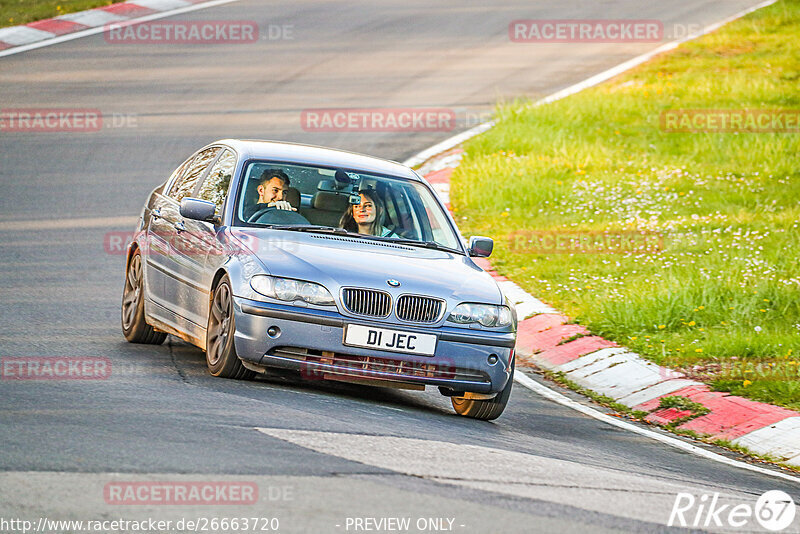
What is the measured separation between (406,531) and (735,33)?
24.1 metres

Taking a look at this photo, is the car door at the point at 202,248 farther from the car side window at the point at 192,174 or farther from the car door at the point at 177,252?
the car side window at the point at 192,174

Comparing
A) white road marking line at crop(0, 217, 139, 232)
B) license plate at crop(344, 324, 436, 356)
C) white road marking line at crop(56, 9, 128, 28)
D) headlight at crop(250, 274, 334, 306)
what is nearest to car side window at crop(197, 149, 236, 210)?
headlight at crop(250, 274, 334, 306)

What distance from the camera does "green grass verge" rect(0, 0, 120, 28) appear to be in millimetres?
25203

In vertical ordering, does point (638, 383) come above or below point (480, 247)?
below

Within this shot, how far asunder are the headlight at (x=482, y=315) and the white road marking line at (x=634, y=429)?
1.49 m

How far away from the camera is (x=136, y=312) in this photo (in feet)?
32.1

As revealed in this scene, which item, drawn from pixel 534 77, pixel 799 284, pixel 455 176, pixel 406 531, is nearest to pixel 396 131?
pixel 455 176

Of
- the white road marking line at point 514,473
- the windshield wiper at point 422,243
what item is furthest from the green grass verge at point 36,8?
the white road marking line at point 514,473

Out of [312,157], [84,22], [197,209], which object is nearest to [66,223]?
[312,157]

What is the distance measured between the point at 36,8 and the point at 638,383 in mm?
19251

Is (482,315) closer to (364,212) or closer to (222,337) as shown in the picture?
(364,212)

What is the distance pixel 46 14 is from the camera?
1007 inches

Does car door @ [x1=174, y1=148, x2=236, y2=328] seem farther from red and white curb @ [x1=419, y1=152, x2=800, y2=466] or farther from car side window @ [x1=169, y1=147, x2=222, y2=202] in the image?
red and white curb @ [x1=419, y1=152, x2=800, y2=466]

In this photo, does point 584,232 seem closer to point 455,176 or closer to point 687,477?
point 455,176
